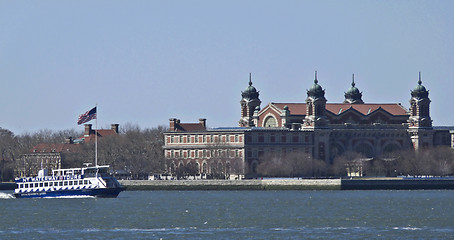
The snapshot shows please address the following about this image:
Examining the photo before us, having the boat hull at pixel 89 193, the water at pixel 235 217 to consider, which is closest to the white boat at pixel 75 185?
the boat hull at pixel 89 193

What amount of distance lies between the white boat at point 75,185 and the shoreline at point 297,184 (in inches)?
1077

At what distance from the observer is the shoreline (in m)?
174

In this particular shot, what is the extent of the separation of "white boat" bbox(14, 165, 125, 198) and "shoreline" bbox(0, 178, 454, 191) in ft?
89.7

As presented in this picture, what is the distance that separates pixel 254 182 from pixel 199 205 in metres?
46.0

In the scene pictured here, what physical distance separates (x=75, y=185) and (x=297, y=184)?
35.3 m

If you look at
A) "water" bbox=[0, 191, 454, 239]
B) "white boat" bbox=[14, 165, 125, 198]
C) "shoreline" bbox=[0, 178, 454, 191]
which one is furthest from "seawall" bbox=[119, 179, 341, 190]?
"white boat" bbox=[14, 165, 125, 198]

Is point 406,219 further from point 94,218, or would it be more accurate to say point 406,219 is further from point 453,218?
point 94,218

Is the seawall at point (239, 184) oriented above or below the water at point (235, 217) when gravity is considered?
above

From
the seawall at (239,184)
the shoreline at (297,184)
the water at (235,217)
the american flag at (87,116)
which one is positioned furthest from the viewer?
the seawall at (239,184)

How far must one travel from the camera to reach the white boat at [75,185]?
150 m

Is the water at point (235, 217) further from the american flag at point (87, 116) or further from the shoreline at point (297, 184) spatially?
the shoreline at point (297, 184)

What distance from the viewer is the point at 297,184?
579 ft

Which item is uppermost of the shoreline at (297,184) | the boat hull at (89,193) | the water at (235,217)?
the shoreline at (297,184)

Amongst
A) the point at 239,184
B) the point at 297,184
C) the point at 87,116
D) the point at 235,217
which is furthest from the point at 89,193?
the point at 235,217
